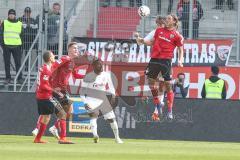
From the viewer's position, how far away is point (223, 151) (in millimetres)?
18109

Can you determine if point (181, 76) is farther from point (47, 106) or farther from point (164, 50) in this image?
point (47, 106)

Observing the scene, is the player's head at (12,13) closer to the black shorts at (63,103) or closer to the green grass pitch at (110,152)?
the black shorts at (63,103)

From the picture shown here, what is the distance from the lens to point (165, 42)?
836 inches

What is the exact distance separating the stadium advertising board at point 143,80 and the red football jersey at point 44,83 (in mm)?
4975

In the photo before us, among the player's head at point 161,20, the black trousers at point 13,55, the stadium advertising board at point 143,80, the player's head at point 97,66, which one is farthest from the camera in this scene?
the black trousers at point 13,55

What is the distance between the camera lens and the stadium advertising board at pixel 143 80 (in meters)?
25.8

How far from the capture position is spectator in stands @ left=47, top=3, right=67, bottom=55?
27.2m

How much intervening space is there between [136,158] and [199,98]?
936cm

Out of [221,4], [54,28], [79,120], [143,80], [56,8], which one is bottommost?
[79,120]

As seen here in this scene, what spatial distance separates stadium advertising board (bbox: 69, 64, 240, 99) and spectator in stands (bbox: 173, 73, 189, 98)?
0.43 ft

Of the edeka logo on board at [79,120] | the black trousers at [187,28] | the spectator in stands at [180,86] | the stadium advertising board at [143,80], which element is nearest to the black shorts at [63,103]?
the edeka logo on board at [79,120]

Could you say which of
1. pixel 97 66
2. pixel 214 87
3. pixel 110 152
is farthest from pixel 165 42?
pixel 110 152

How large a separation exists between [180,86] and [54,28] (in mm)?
4583

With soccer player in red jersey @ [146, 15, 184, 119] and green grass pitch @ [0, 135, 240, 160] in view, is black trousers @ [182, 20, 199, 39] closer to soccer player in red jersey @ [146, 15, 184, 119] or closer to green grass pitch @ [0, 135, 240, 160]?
soccer player in red jersey @ [146, 15, 184, 119]
